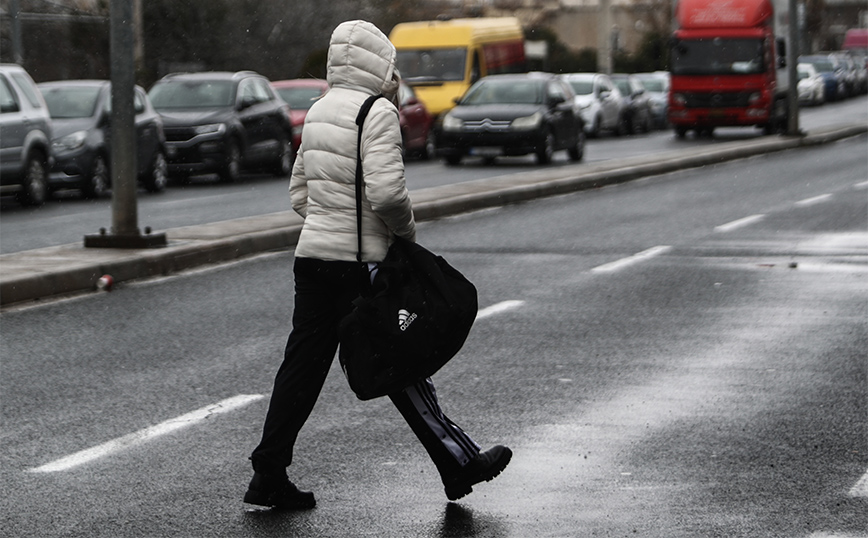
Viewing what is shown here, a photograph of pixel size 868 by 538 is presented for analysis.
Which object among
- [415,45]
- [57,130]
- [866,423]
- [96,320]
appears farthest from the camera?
[415,45]

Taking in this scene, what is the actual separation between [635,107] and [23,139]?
24677 millimetres

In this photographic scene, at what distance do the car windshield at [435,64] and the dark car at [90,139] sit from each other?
11446 mm

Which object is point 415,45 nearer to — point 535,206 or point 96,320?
point 535,206

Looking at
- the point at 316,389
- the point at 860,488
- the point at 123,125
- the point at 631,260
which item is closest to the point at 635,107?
the point at 631,260

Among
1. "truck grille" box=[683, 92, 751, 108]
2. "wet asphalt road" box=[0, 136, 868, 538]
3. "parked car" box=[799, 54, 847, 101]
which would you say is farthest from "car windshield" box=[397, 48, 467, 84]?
"parked car" box=[799, 54, 847, 101]

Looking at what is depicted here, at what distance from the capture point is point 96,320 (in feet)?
32.4

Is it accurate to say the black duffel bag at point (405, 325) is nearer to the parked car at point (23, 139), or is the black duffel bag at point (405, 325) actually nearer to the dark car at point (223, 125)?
the parked car at point (23, 139)

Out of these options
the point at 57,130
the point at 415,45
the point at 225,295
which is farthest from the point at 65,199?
the point at 415,45

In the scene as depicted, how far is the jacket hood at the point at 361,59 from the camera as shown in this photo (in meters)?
5.16

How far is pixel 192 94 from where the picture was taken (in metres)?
25.8

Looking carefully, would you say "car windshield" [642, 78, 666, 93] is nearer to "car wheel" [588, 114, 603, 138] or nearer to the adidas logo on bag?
"car wheel" [588, 114, 603, 138]

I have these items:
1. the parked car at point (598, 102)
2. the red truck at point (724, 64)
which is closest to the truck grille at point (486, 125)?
the red truck at point (724, 64)

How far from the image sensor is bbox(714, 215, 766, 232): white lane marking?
51.8 feet

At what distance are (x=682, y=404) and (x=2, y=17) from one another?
100 feet
